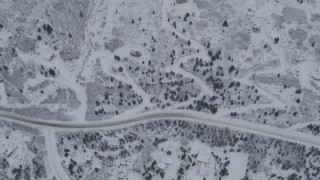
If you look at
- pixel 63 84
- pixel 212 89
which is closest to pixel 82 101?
pixel 63 84

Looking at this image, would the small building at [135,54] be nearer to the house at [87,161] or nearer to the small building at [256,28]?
the house at [87,161]

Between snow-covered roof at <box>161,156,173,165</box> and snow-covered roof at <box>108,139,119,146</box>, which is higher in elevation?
snow-covered roof at <box>108,139,119,146</box>

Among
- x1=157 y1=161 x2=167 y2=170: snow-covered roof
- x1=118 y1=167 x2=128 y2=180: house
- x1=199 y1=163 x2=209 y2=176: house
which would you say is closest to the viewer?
x1=118 y1=167 x2=128 y2=180: house

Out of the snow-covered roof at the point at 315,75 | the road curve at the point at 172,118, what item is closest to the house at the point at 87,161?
the road curve at the point at 172,118

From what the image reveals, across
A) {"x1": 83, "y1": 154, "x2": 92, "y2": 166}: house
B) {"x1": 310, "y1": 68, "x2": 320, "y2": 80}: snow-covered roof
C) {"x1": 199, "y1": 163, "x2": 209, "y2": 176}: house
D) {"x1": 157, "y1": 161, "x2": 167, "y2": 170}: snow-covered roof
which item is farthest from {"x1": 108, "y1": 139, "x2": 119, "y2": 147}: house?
{"x1": 310, "y1": 68, "x2": 320, "y2": 80}: snow-covered roof

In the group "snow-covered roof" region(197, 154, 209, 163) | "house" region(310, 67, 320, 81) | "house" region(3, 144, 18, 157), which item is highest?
"house" region(310, 67, 320, 81)

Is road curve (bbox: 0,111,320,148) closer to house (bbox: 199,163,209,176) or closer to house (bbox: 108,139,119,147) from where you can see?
house (bbox: 108,139,119,147)
